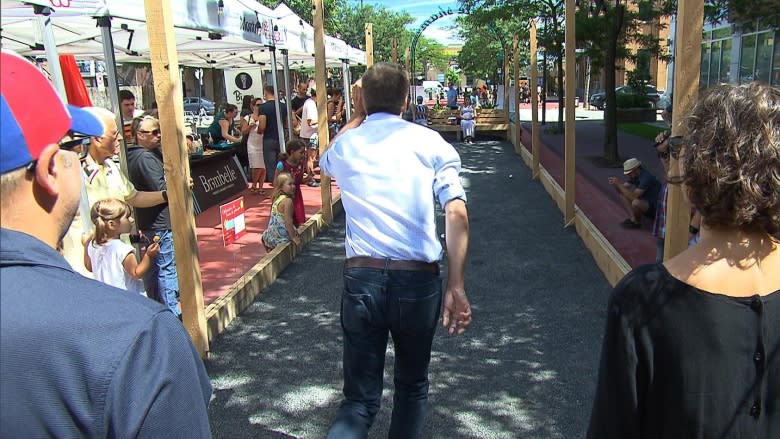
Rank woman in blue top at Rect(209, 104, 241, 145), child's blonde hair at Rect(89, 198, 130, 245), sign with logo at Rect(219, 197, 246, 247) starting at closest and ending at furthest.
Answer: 1. child's blonde hair at Rect(89, 198, 130, 245)
2. sign with logo at Rect(219, 197, 246, 247)
3. woman in blue top at Rect(209, 104, 241, 145)

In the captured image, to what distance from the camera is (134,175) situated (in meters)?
4.53

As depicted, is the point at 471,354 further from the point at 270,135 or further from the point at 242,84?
the point at 242,84

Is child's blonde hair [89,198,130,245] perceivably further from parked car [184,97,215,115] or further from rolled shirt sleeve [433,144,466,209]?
parked car [184,97,215,115]

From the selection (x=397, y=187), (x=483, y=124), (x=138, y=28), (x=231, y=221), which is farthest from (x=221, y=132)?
(x=483, y=124)

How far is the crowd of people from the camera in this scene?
3.04 ft

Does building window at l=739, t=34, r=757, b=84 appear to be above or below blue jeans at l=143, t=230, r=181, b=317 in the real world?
above

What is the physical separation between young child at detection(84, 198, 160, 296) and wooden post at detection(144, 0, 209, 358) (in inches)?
16.6

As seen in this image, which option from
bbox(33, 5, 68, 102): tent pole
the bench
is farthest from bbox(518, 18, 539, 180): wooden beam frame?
bbox(33, 5, 68, 102): tent pole

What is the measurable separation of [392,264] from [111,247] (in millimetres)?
2007

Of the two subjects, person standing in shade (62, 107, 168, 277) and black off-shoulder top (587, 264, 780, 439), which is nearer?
black off-shoulder top (587, 264, 780, 439)

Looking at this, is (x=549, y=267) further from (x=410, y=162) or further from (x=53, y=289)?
(x=53, y=289)

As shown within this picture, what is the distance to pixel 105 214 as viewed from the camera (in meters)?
3.59

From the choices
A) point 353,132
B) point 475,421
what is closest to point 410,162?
point 353,132

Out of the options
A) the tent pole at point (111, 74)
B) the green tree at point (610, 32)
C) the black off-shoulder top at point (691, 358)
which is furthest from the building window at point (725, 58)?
the black off-shoulder top at point (691, 358)
